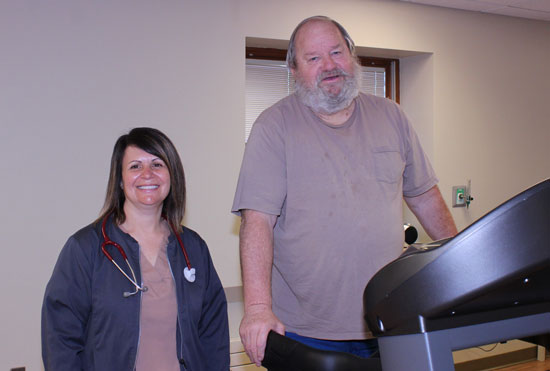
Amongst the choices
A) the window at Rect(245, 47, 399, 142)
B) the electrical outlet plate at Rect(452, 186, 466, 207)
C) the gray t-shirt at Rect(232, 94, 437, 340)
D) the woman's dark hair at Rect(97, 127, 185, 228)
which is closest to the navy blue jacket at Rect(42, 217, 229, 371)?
the woman's dark hair at Rect(97, 127, 185, 228)

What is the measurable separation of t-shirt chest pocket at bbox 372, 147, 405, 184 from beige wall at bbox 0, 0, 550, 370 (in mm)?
1681

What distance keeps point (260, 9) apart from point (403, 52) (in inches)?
47.3

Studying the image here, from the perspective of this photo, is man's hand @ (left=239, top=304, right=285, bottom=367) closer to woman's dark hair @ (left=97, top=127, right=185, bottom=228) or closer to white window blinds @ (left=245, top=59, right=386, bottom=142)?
woman's dark hair @ (left=97, top=127, right=185, bottom=228)

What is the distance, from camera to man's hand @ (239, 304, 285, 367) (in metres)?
1.08

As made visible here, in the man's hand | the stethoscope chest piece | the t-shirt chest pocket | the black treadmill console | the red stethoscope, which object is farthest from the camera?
the stethoscope chest piece

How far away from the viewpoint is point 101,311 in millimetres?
1761

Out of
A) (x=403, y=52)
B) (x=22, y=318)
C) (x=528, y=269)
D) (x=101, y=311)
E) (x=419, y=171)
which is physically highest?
(x=403, y=52)

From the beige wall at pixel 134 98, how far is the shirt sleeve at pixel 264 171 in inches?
63.1

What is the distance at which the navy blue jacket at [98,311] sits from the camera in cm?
173

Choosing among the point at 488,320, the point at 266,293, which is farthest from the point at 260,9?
the point at 488,320

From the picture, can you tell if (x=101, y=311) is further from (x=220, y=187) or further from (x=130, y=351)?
(x=220, y=187)

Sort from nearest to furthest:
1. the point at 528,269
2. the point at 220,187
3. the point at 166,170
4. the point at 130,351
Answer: the point at 528,269 < the point at 130,351 < the point at 166,170 < the point at 220,187

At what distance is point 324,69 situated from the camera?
1.73 metres

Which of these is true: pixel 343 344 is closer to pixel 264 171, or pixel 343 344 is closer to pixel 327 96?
pixel 264 171
